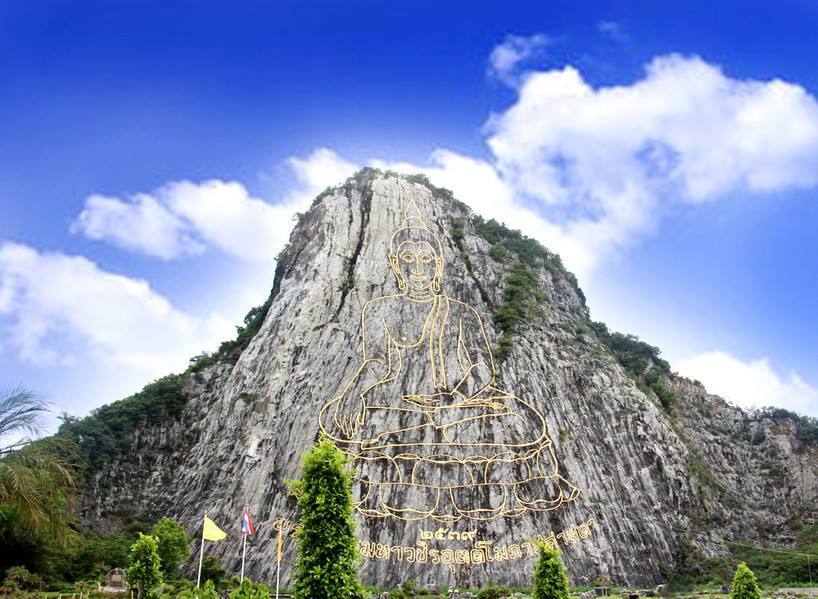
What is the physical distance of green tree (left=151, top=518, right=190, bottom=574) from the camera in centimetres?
3175

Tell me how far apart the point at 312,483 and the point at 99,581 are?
16267 millimetres

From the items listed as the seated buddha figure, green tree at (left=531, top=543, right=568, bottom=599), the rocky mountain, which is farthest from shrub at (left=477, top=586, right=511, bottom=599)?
green tree at (left=531, top=543, right=568, bottom=599)

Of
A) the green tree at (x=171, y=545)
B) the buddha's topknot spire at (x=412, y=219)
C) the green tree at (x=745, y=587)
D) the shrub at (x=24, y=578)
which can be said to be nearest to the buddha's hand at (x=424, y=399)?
the green tree at (x=171, y=545)

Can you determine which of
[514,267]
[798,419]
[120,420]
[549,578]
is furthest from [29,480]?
[798,419]

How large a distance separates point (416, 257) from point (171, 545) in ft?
72.7

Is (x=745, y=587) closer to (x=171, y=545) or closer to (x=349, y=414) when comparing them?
(x=349, y=414)

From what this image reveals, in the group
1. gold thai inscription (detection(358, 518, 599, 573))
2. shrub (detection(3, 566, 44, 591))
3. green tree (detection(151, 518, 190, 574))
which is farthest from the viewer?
green tree (detection(151, 518, 190, 574))

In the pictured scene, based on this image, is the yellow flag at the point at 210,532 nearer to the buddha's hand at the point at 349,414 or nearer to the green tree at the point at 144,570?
the green tree at the point at 144,570

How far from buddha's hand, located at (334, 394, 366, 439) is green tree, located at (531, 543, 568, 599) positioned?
17.2m

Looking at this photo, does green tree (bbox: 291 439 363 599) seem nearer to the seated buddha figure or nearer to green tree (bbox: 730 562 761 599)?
green tree (bbox: 730 562 761 599)

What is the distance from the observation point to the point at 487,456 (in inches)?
1371

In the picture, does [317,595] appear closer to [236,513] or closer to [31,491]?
[31,491]

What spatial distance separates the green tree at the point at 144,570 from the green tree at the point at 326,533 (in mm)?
6657

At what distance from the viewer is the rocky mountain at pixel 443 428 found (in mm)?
33156
